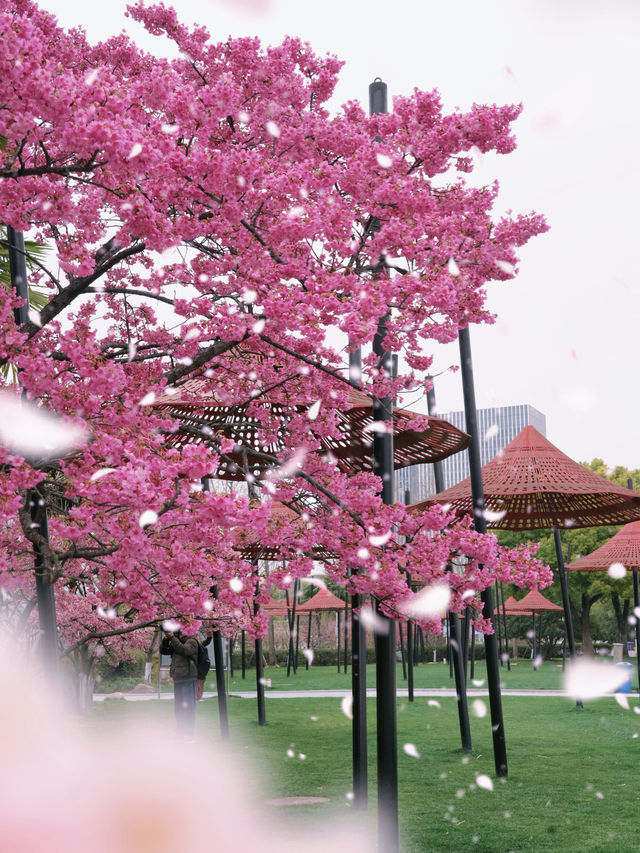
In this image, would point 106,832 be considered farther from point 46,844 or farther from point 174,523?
point 174,523

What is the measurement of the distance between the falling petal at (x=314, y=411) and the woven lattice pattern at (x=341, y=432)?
0.19 m

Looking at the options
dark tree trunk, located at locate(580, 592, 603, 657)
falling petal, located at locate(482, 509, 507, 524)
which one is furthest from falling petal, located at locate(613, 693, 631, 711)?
dark tree trunk, located at locate(580, 592, 603, 657)

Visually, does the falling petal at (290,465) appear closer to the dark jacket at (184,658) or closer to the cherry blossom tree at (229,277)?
the cherry blossom tree at (229,277)

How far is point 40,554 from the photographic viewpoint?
4969 millimetres

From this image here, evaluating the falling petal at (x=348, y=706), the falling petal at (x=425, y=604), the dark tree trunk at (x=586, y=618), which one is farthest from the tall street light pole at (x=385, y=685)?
the dark tree trunk at (x=586, y=618)

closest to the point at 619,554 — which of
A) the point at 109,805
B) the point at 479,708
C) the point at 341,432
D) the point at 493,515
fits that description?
the point at 479,708

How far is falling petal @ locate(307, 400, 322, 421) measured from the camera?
6544 millimetres

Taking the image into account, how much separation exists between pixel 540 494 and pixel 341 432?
9.66 feet

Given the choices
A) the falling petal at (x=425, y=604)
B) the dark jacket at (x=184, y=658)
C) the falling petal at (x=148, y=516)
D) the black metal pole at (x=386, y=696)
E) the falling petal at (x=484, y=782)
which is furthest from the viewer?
the dark jacket at (x=184, y=658)

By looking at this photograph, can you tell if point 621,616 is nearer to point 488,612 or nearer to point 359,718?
point 488,612

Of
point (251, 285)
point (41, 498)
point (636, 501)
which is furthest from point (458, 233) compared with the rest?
point (636, 501)

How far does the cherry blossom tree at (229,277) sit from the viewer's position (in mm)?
4227

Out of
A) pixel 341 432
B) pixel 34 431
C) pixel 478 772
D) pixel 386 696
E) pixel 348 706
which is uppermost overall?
pixel 341 432

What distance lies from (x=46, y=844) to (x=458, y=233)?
509 centimetres
